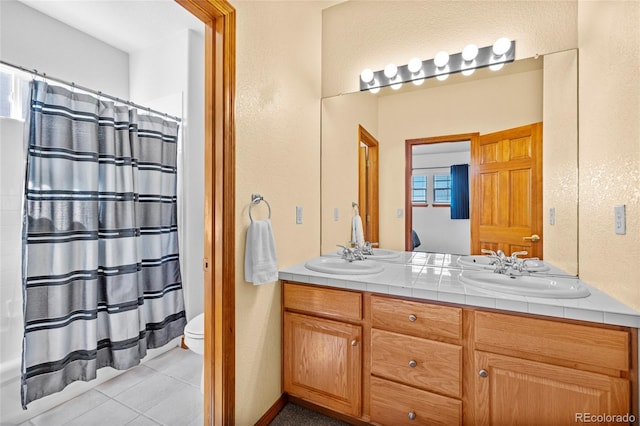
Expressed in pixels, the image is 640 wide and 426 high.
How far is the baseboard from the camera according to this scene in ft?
5.18

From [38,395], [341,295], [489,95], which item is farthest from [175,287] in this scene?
[489,95]

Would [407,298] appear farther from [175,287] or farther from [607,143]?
[175,287]

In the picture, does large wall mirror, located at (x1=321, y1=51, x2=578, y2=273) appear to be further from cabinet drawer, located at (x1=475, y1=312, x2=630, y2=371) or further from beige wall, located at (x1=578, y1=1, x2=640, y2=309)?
cabinet drawer, located at (x1=475, y1=312, x2=630, y2=371)

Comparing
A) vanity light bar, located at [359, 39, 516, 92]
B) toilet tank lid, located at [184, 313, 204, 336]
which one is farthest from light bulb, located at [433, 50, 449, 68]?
toilet tank lid, located at [184, 313, 204, 336]

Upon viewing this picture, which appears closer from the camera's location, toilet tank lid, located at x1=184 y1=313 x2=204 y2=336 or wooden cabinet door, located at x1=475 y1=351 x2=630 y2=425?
wooden cabinet door, located at x1=475 y1=351 x2=630 y2=425

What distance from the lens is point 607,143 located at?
126cm

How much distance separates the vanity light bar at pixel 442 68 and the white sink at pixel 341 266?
48.8 inches

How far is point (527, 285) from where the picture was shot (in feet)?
4.82

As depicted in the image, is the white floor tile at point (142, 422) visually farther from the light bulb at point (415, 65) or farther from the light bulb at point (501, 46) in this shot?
the light bulb at point (501, 46)

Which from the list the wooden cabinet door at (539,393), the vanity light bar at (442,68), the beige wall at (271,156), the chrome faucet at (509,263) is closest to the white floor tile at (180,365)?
the beige wall at (271,156)

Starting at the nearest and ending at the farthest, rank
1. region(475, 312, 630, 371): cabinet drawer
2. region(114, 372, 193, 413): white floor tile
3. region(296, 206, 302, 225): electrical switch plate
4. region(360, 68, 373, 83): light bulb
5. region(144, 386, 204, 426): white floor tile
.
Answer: region(475, 312, 630, 371): cabinet drawer
region(144, 386, 204, 426): white floor tile
region(114, 372, 193, 413): white floor tile
region(296, 206, 302, 225): electrical switch plate
region(360, 68, 373, 83): light bulb

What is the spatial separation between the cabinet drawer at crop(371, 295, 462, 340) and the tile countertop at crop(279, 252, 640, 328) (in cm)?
A: 4

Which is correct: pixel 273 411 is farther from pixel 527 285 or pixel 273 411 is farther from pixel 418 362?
pixel 527 285

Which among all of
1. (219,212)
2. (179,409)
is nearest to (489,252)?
(219,212)
